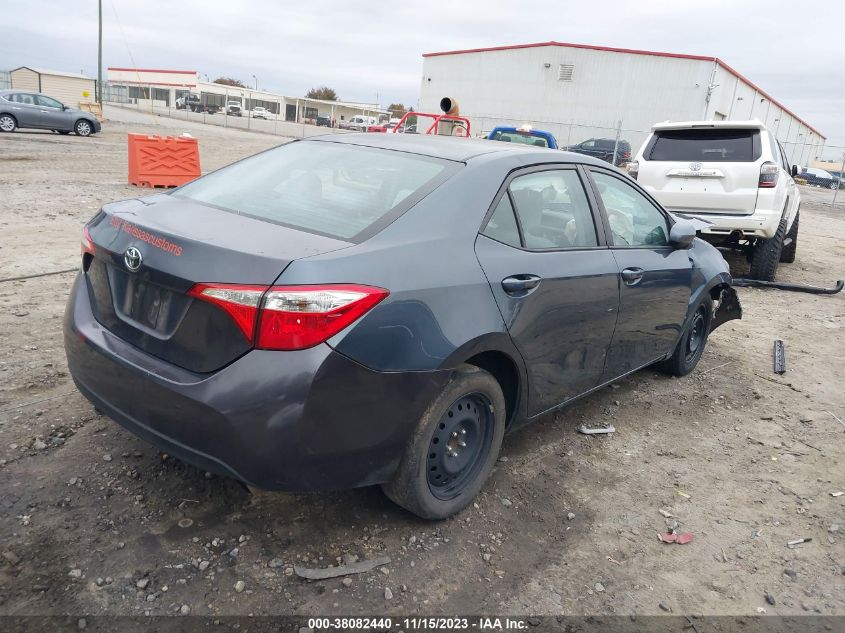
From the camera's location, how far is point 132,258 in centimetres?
245

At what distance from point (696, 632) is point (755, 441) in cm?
196

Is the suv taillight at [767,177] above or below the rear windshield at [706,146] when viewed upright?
below

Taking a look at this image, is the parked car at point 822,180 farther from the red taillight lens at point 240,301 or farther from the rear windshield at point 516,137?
the red taillight lens at point 240,301

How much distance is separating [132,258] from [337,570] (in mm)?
1412

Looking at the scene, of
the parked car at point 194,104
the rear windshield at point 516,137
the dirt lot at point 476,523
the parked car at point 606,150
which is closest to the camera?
the dirt lot at point 476,523

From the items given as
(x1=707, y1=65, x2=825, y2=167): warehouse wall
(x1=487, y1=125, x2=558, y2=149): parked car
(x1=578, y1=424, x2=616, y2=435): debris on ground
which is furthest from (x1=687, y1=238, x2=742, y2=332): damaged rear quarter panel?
(x1=707, y1=65, x2=825, y2=167): warehouse wall

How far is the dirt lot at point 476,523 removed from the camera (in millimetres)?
2414

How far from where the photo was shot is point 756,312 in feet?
23.3

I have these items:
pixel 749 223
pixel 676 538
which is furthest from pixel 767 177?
pixel 676 538

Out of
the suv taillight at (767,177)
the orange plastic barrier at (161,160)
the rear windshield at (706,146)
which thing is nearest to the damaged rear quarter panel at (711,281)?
the suv taillight at (767,177)

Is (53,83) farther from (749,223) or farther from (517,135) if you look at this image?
(749,223)

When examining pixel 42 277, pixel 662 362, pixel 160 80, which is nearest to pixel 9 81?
pixel 160 80

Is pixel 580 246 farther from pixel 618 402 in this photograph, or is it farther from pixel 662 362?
pixel 662 362

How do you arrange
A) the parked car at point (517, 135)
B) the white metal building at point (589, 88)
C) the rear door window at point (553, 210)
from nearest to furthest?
the rear door window at point (553, 210) < the parked car at point (517, 135) < the white metal building at point (589, 88)
